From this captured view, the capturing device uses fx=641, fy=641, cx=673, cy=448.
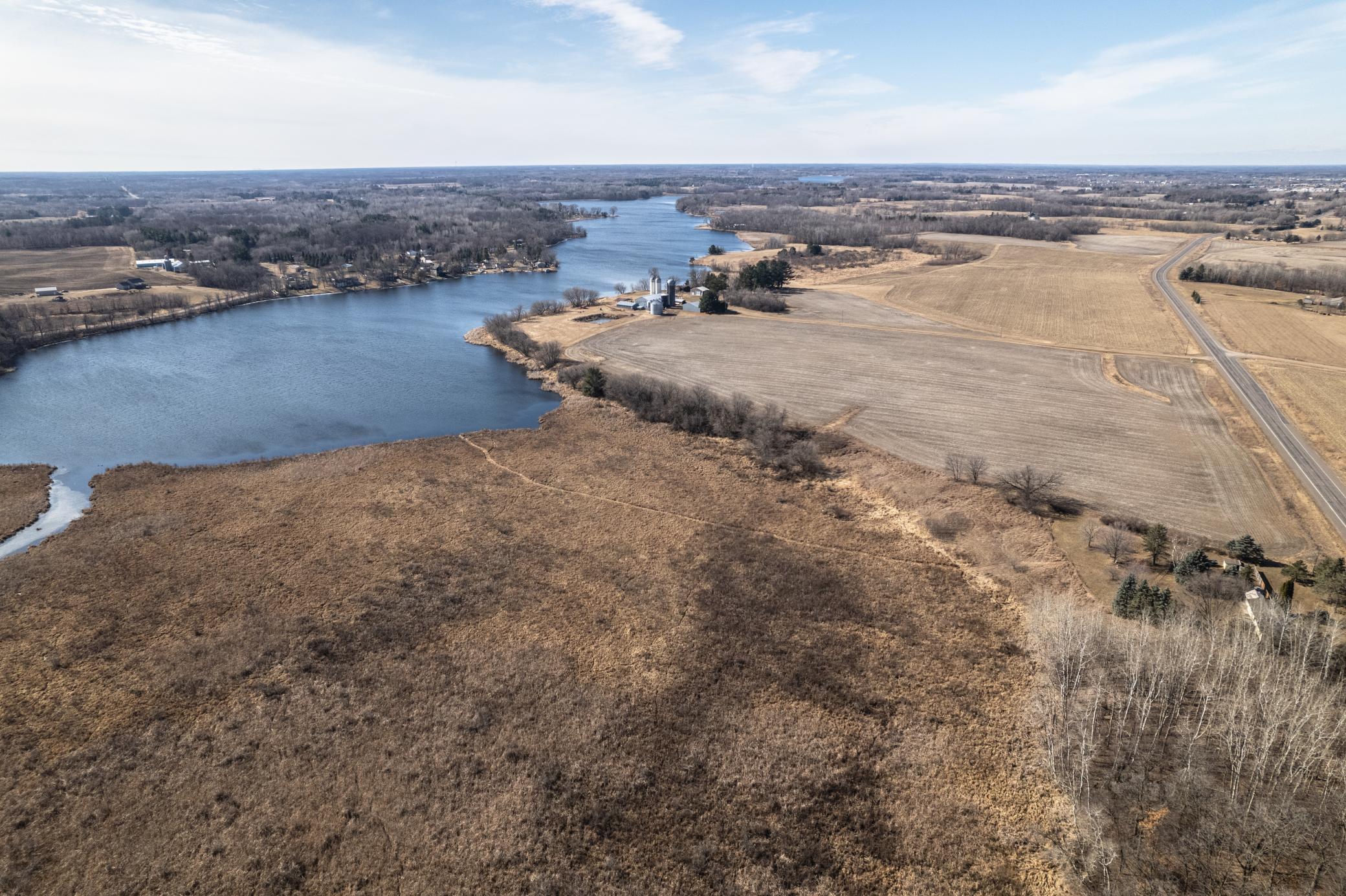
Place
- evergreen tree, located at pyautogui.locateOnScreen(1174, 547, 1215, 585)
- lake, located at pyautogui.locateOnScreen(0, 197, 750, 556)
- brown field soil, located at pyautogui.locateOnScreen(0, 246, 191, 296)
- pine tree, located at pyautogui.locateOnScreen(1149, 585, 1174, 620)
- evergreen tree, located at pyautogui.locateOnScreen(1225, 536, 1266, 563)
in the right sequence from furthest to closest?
brown field soil, located at pyautogui.locateOnScreen(0, 246, 191, 296), lake, located at pyautogui.locateOnScreen(0, 197, 750, 556), evergreen tree, located at pyautogui.locateOnScreen(1225, 536, 1266, 563), evergreen tree, located at pyautogui.locateOnScreen(1174, 547, 1215, 585), pine tree, located at pyautogui.locateOnScreen(1149, 585, 1174, 620)

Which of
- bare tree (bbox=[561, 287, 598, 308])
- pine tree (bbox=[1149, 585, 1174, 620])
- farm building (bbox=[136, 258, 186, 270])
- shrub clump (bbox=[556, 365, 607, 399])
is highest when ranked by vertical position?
farm building (bbox=[136, 258, 186, 270])

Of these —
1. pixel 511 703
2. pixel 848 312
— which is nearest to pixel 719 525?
pixel 511 703

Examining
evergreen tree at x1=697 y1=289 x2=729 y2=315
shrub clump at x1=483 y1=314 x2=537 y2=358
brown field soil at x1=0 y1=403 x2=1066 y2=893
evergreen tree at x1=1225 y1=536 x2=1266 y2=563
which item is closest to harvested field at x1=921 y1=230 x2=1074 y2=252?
evergreen tree at x1=697 y1=289 x2=729 y2=315

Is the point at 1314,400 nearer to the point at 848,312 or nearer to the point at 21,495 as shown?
the point at 848,312

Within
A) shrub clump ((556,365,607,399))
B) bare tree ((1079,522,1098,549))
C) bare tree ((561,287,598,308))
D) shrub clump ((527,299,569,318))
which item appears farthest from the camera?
bare tree ((561,287,598,308))

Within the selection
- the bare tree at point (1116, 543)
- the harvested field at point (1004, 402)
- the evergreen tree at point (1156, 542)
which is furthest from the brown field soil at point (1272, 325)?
the evergreen tree at point (1156, 542)

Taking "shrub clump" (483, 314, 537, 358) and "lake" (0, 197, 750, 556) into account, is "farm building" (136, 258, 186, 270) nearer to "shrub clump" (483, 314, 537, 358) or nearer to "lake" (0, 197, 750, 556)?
"lake" (0, 197, 750, 556)
